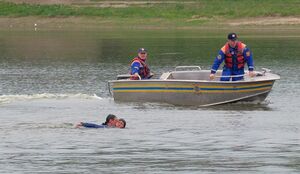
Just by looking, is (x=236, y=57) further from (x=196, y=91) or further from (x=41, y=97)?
(x=41, y=97)

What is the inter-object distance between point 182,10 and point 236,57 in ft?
144

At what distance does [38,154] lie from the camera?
22.7 metres

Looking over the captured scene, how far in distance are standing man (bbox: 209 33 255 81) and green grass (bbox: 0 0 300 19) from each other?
40.3m

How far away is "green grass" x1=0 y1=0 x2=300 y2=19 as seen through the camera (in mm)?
72062

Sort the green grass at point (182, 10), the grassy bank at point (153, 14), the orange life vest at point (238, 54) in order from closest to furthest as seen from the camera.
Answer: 1. the orange life vest at point (238, 54)
2. the grassy bank at point (153, 14)
3. the green grass at point (182, 10)

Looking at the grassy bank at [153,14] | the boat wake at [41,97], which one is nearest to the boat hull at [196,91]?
the boat wake at [41,97]

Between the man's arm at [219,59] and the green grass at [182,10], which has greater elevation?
the green grass at [182,10]

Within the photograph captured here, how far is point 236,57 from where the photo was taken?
1219 inches

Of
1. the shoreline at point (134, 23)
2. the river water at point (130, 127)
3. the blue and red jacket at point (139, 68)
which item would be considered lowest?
the river water at point (130, 127)

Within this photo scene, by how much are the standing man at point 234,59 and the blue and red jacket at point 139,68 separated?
1.98 meters

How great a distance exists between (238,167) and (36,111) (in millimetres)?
10240

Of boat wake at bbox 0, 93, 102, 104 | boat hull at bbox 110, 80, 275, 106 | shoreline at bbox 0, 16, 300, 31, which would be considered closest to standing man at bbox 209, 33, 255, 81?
boat hull at bbox 110, 80, 275, 106

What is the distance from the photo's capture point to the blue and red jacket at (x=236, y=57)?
3088cm

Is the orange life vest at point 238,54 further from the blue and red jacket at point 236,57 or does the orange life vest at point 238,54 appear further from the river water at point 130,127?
the river water at point 130,127
